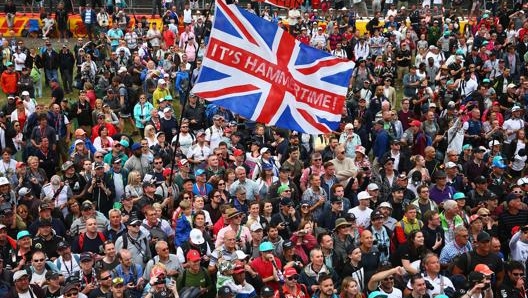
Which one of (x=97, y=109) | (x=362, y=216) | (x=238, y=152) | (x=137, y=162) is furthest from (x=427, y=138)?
(x=97, y=109)

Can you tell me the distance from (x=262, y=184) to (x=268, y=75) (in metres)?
3.96

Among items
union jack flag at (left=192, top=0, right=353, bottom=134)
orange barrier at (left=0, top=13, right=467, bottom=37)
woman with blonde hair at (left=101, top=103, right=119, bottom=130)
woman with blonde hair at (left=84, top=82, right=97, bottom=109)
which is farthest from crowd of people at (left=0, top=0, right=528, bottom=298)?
orange barrier at (left=0, top=13, right=467, bottom=37)

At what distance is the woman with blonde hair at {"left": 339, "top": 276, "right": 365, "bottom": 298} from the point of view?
1010 centimetres

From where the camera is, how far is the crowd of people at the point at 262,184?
35.4ft

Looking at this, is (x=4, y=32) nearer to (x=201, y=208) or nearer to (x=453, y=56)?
(x=453, y=56)

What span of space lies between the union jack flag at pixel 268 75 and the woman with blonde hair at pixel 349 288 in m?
1.78

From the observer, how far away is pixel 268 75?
1045 cm

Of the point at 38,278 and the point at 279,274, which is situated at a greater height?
the point at 279,274

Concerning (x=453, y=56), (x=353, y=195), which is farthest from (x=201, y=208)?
(x=453, y=56)

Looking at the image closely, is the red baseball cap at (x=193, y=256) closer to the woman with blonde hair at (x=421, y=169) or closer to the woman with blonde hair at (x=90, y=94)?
the woman with blonde hair at (x=421, y=169)

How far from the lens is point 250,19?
1022 cm

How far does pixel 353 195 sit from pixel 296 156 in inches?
51.8

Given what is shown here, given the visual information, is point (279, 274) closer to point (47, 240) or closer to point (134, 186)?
point (47, 240)

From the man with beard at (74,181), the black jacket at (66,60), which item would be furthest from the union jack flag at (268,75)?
the black jacket at (66,60)
